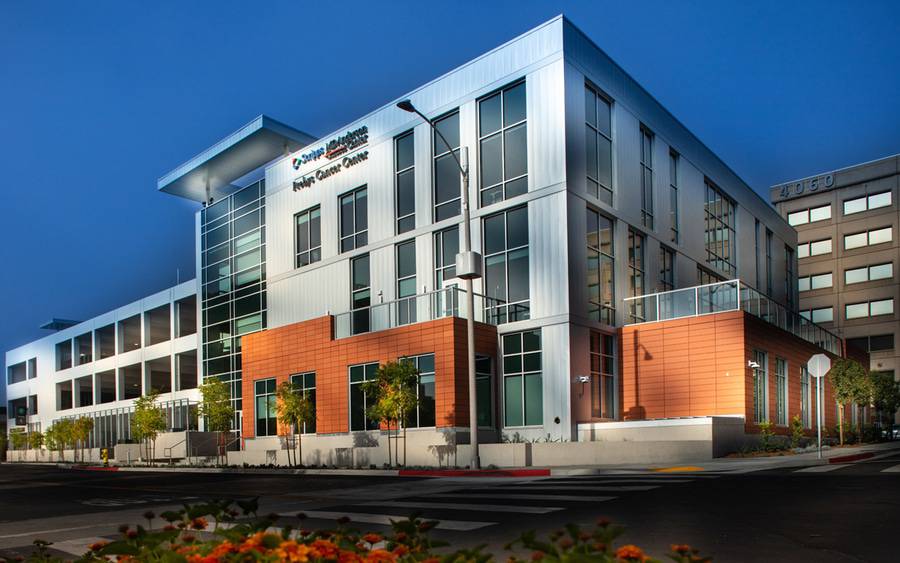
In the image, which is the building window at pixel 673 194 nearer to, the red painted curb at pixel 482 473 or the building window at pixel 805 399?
the building window at pixel 805 399

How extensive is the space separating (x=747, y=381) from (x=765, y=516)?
65.5 feet

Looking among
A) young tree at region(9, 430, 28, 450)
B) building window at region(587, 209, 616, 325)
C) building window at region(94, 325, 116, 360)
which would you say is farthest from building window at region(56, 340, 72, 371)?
building window at region(587, 209, 616, 325)

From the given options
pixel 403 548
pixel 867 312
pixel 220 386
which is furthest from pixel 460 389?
pixel 867 312

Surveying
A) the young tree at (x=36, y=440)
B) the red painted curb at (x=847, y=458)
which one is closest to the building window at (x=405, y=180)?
the red painted curb at (x=847, y=458)

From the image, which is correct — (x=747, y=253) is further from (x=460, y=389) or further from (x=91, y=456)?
(x=91, y=456)

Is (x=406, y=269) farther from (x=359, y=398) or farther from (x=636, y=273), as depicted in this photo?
(x=636, y=273)

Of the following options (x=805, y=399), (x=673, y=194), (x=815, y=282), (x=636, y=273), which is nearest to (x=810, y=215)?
(x=815, y=282)

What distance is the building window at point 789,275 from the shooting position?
5422cm

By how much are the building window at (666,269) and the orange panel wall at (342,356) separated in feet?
31.0

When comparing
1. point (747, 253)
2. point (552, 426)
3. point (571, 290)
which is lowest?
point (552, 426)

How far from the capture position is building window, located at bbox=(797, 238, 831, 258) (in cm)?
8100

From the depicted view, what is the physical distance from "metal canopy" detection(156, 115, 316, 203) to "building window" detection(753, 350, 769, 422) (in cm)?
2809

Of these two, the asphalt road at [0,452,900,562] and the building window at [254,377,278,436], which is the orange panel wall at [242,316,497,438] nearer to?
the building window at [254,377,278,436]

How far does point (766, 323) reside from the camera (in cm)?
3081
